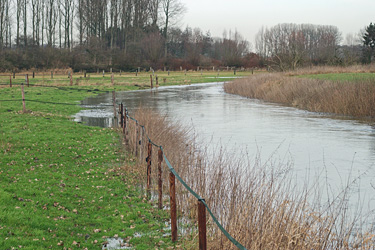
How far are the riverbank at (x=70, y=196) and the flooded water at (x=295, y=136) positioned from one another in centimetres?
427

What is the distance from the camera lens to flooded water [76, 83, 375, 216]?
12977 mm

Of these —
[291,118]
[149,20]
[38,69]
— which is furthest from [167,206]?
[149,20]

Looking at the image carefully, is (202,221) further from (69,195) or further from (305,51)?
(305,51)

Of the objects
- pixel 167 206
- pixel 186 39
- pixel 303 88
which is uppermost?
pixel 186 39

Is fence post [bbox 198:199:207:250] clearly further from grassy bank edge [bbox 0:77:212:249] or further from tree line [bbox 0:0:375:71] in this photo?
tree line [bbox 0:0:375:71]

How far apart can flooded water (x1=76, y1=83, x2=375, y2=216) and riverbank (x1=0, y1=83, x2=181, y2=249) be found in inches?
168

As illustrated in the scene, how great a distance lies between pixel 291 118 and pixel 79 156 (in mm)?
14586

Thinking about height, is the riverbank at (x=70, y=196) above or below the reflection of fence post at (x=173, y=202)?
below

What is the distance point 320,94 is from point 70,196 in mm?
22256

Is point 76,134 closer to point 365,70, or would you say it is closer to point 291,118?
point 291,118

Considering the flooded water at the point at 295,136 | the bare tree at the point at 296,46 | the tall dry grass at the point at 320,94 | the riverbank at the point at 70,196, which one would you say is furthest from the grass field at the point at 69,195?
the bare tree at the point at 296,46

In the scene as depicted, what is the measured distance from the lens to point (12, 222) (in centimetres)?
768

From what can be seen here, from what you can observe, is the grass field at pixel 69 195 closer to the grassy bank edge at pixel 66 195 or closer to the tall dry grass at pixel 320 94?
the grassy bank edge at pixel 66 195

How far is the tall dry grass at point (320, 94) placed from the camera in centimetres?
2466
